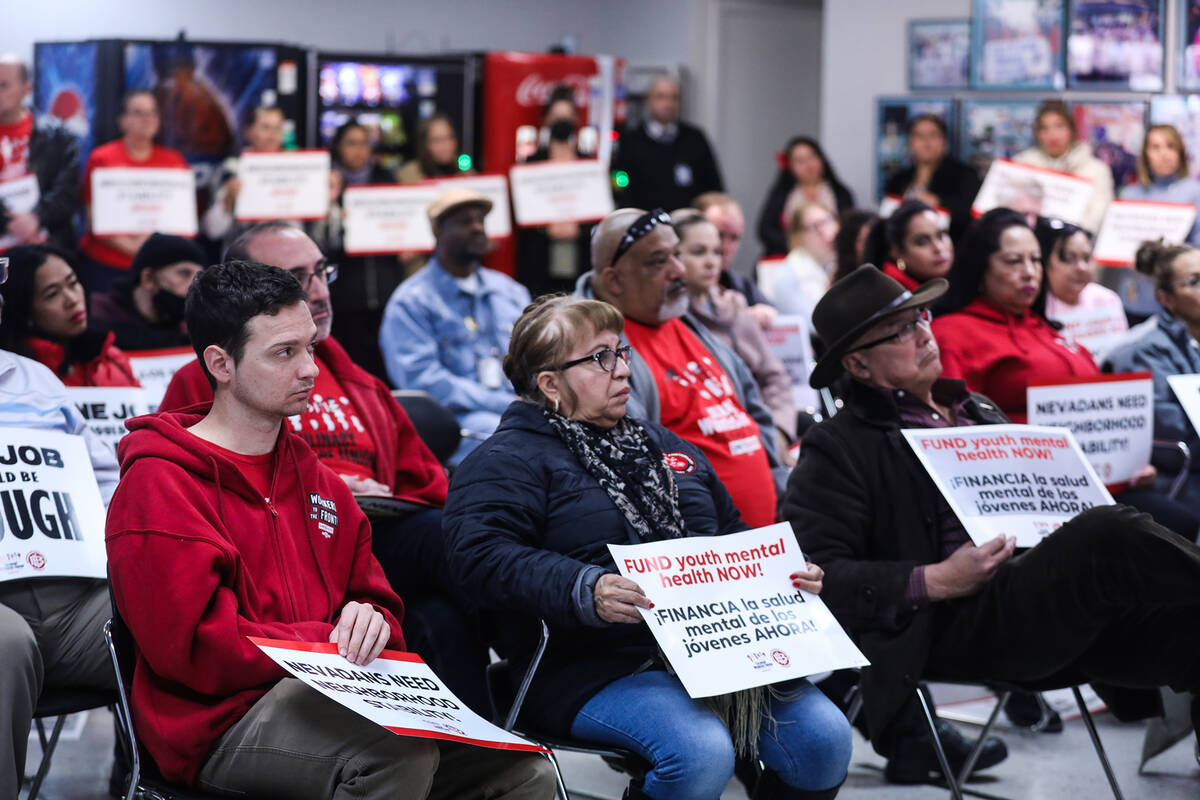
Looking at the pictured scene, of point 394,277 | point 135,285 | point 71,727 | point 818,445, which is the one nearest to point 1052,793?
point 818,445

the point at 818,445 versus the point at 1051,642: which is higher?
the point at 818,445

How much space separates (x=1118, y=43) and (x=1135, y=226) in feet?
6.83

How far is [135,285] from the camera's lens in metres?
4.80

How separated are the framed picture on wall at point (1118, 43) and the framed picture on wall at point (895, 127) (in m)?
0.99

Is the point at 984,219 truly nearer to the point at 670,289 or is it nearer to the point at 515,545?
the point at 670,289

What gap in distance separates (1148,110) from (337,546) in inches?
304

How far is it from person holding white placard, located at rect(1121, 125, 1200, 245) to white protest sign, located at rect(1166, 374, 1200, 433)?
184 inches

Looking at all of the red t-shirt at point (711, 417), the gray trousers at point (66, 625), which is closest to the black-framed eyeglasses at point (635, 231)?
the red t-shirt at point (711, 417)

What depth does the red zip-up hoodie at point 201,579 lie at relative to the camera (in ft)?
8.10

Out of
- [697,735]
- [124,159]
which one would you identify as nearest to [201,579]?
[697,735]

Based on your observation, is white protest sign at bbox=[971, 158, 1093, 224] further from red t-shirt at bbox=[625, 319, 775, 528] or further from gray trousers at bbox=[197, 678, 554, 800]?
gray trousers at bbox=[197, 678, 554, 800]

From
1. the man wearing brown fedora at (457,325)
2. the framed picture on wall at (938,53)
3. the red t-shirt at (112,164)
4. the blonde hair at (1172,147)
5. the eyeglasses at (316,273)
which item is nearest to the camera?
the eyeglasses at (316,273)

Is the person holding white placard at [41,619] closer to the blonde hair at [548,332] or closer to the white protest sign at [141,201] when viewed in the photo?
the blonde hair at [548,332]

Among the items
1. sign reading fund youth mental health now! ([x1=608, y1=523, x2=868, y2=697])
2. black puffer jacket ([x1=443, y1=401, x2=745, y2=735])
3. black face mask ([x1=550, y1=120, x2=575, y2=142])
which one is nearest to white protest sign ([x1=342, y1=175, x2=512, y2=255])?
black face mask ([x1=550, y1=120, x2=575, y2=142])
